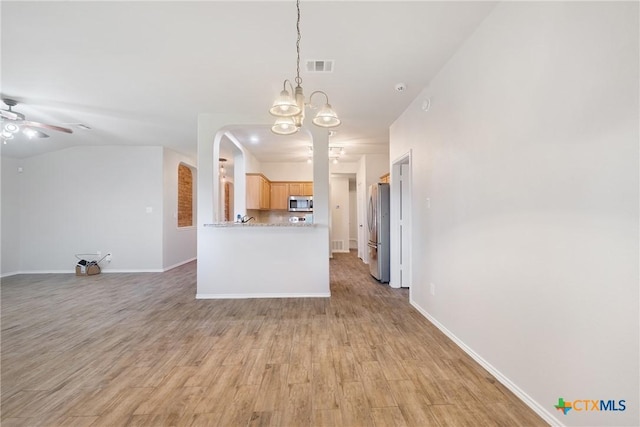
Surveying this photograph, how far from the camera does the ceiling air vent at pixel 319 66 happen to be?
2.69 meters

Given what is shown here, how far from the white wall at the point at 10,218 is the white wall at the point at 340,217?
7.64m

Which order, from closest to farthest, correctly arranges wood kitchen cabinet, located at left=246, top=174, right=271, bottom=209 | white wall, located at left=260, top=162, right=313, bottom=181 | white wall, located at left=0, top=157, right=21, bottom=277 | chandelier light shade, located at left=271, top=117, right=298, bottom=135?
chandelier light shade, located at left=271, top=117, right=298, bottom=135
white wall, located at left=0, top=157, right=21, bottom=277
wood kitchen cabinet, located at left=246, top=174, right=271, bottom=209
white wall, located at left=260, top=162, right=313, bottom=181

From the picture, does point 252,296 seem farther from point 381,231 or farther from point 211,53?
point 211,53

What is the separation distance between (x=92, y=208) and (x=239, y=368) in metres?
5.95

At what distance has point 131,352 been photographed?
2.46 m

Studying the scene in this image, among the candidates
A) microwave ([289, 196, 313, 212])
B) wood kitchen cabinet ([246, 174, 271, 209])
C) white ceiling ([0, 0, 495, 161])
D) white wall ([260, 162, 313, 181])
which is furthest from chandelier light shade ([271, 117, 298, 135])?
white wall ([260, 162, 313, 181])

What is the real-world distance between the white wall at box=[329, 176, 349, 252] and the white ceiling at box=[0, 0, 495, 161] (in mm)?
4872

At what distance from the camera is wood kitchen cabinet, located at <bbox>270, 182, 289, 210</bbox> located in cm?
785

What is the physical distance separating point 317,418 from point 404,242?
3348 millimetres

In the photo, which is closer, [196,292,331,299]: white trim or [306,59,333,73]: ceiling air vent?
[306,59,333,73]: ceiling air vent

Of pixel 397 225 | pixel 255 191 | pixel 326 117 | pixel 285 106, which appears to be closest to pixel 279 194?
pixel 255 191

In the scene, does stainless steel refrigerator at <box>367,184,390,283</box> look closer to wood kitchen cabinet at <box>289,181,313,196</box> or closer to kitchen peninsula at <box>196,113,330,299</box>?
kitchen peninsula at <box>196,113,330,299</box>

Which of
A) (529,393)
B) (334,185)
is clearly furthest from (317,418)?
(334,185)

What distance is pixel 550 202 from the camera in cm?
157
